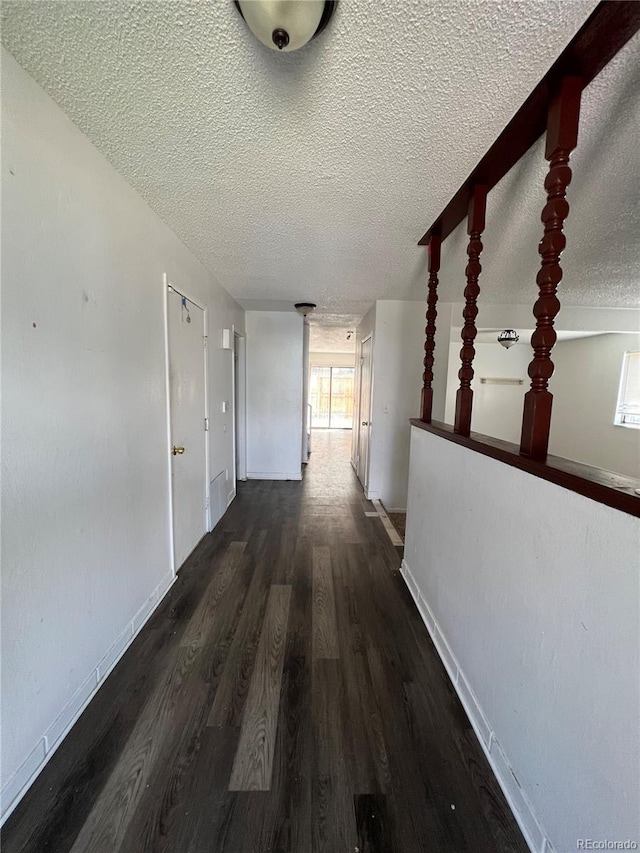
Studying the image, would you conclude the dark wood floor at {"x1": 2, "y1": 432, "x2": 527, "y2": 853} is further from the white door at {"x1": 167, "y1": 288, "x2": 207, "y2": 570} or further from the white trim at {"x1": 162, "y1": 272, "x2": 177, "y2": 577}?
the white door at {"x1": 167, "y1": 288, "x2": 207, "y2": 570}

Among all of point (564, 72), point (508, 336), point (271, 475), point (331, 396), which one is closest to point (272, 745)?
point (564, 72)

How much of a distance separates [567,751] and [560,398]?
6.25 m


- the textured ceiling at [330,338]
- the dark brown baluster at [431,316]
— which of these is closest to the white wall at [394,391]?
the dark brown baluster at [431,316]

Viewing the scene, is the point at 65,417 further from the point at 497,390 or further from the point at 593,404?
the point at 497,390

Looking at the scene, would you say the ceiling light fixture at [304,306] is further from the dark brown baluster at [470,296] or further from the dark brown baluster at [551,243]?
the dark brown baluster at [551,243]

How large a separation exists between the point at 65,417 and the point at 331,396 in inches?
346

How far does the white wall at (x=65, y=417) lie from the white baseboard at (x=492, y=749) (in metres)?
1.66

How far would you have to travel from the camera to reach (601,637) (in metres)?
0.81

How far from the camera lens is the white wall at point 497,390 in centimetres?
647

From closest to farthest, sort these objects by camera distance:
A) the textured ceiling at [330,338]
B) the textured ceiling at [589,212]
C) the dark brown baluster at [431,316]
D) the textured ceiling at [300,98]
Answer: the textured ceiling at [300,98]
the textured ceiling at [589,212]
the dark brown baluster at [431,316]
the textured ceiling at [330,338]

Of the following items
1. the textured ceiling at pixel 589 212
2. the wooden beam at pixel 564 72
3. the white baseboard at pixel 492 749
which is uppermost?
the textured ceiling at pixel 589 212

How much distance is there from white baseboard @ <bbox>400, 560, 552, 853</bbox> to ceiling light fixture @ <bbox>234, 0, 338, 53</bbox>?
7.79ft

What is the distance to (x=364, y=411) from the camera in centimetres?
465

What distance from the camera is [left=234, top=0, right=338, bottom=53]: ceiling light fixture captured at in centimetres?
81
